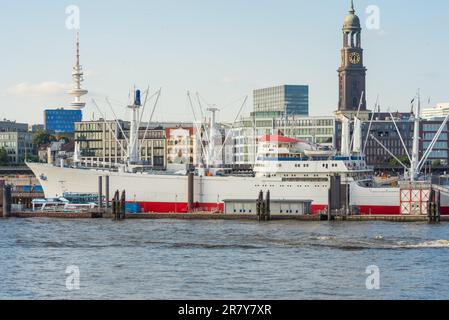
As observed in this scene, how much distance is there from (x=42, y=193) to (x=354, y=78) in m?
86.0

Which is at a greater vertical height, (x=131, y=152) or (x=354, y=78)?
(x=354, y=78)

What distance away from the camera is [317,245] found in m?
61.1

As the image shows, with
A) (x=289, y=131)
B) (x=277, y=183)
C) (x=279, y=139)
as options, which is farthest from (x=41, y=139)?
(x=277, y=183)

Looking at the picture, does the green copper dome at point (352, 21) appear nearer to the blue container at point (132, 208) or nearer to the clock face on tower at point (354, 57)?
the clock face on tower at point (354, 57)

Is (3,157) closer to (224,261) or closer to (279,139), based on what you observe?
(279,139)

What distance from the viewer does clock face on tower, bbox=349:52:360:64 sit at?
18238 cm

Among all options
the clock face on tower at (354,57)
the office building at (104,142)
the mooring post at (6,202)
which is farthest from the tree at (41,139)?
the mooring post at (6,202)

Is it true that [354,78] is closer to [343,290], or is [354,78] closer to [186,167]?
[186,167]

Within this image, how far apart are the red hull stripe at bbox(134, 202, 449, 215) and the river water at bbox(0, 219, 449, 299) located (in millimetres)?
16835

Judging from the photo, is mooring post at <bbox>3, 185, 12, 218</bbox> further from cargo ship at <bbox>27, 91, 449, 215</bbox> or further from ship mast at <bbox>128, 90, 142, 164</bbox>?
ship mast at <bbox>128, 90, 142, 164</bbox>

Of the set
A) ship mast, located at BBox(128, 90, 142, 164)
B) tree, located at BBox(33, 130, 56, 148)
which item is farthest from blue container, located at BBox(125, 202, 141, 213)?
tree, located at BBox(33, 130, 56, 148)
